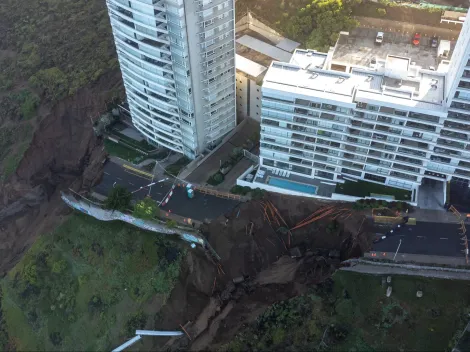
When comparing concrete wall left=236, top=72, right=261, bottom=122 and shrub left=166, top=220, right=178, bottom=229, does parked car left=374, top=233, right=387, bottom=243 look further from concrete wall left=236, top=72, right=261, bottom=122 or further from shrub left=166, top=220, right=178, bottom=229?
concrete wall left=236, top=72, right=261, bottom=122

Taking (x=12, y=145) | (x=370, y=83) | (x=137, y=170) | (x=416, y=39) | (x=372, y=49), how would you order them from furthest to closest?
(x=12, y=145) < (x=416, y=39) < (x=372, y=49) < (x=137, y=170) < (x=370, y=83)

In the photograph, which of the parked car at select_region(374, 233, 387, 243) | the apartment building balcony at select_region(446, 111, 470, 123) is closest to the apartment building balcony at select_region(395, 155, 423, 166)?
the apartment building balcony at select_region(446, 111, 470, 123)

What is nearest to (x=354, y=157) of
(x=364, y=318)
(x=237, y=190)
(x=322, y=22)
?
(x=237, y=190)

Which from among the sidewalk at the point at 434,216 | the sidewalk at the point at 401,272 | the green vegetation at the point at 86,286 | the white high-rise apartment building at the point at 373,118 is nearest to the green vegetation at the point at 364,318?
the sidewalk at the point at 401,272

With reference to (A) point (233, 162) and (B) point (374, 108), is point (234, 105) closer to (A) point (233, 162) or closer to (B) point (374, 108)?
(A) point (233, 162)

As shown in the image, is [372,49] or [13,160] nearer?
[372,49]

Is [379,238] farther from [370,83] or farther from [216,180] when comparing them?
[216,180]

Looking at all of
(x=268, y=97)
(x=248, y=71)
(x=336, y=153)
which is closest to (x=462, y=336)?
(x=336, y=153)

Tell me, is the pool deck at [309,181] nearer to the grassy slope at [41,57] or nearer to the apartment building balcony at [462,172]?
the apartment building balcony at [462,172]
